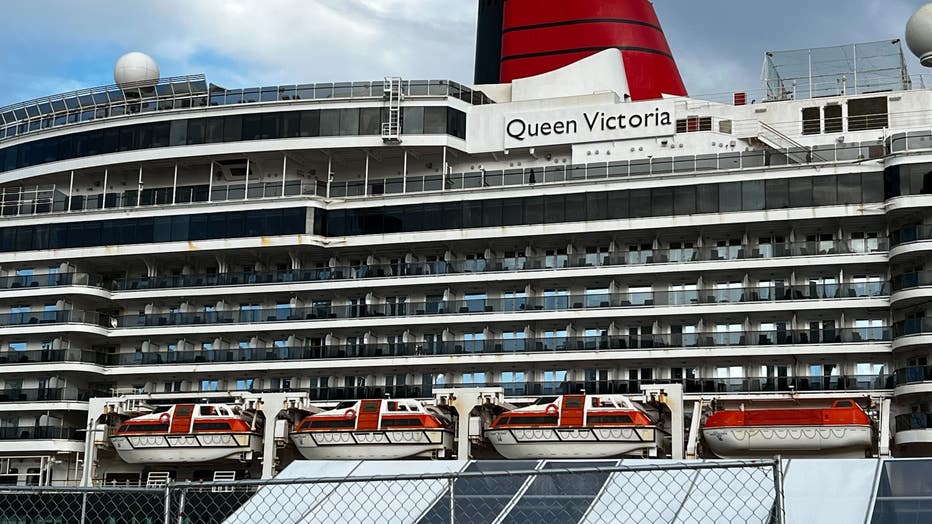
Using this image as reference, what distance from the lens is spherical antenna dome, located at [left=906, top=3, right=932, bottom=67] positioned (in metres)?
47.3

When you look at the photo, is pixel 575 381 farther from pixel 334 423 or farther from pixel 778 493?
pixel 778 493

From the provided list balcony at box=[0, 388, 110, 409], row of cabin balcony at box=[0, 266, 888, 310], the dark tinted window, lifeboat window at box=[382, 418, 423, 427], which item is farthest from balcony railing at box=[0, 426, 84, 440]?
lifeboat window at box=[382, 418, 423, 427]

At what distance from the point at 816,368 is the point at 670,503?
34024 mm

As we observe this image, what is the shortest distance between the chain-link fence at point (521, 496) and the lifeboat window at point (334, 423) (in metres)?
30.0

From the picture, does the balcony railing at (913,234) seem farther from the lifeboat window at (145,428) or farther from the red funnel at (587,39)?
the lifeboat window at (145,428)

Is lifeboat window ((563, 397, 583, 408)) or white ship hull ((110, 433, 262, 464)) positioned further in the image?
white ship hull ((110, 433, 262, 464))

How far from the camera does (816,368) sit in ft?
145

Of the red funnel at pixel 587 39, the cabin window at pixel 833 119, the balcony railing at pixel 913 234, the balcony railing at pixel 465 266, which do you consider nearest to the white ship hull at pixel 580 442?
the balcony railing at pixel 465 266

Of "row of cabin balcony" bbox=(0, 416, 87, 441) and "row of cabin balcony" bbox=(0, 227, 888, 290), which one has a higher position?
"row of cabin balcony" bbox=(0, 227, 888, 290)

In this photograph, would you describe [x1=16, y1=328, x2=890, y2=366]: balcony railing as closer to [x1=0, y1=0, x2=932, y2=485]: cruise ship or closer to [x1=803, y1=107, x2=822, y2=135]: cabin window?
[x1=0, y1=0, x2=932, y2=485]: cruise ship

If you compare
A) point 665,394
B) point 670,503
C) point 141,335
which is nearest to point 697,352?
point 665,394

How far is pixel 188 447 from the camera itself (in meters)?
44.9

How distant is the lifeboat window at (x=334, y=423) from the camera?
4328 centimetres

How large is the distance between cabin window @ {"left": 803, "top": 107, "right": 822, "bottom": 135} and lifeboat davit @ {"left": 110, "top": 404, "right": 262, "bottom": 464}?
82.1 feet
